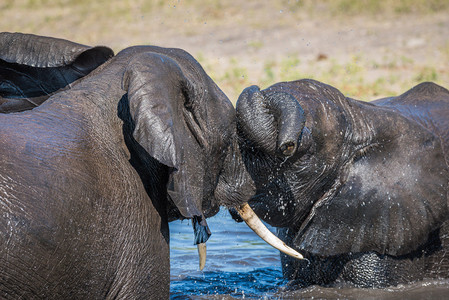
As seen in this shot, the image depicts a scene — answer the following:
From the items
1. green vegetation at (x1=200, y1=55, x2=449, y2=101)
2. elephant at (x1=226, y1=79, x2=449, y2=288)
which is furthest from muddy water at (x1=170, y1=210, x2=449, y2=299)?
green vegetation at (x1=200, y1=55, x2=449, y2=101)

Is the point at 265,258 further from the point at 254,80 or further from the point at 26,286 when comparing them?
the point at 254,80

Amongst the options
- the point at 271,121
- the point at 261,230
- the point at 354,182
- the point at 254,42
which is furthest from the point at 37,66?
the point at 254,42

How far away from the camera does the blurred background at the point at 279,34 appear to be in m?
12.8

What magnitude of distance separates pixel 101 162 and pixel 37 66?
3.16 feet

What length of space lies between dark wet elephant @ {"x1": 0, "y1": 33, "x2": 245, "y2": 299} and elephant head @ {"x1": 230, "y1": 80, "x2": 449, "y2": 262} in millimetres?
665

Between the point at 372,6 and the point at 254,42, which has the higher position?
the point at 372,6

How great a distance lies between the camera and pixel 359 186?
489cm

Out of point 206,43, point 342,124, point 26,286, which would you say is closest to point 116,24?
point 206,43

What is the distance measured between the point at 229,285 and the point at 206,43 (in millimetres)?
11138

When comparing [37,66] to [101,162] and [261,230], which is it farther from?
[261,230]

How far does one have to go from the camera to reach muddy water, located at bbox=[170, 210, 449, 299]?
17.3ft

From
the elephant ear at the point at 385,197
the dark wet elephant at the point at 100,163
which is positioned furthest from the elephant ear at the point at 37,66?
the elephant ear at the point at 385,197

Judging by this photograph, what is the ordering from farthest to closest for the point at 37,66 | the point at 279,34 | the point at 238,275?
the point at 279,34
the point at 238,275
the point at 37,66

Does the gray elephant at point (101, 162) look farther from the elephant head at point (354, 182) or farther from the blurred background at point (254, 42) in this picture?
the blurred background at point (254, 42)
